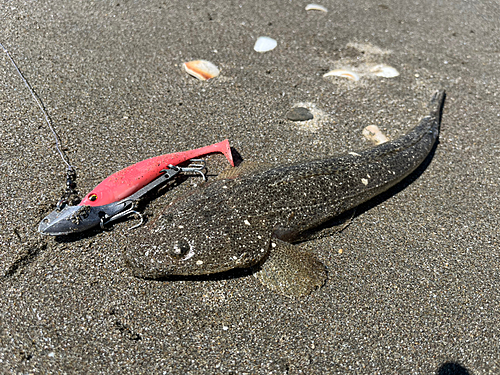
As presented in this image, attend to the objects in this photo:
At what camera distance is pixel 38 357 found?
2.82 meters

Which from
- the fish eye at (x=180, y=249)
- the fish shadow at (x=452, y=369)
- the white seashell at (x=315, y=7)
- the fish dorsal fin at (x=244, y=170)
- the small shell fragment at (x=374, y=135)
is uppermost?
the white seashell at (x=315, y=7)

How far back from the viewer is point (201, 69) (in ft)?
18.0

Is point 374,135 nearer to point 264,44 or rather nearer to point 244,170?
point 244,170

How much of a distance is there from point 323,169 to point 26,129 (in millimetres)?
3473

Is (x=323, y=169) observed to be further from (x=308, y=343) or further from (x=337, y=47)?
(x=337, y=47)

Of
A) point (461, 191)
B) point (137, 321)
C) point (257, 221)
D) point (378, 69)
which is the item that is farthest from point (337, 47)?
point (137, 321)

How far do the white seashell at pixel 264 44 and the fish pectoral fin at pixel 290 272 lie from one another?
3.71m

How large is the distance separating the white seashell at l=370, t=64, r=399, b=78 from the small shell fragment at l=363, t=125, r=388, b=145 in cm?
136

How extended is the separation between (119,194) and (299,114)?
2.70 meters

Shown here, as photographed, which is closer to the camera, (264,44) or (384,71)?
(384,71)

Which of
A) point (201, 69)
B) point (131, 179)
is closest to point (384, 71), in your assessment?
point (201, 69)

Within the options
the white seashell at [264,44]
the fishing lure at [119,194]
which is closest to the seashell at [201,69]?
the white seashell at [264,44]

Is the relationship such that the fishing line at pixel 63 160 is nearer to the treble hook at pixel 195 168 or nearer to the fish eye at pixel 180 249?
the treble hook at pixel 195 168

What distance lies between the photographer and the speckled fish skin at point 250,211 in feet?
11.1
